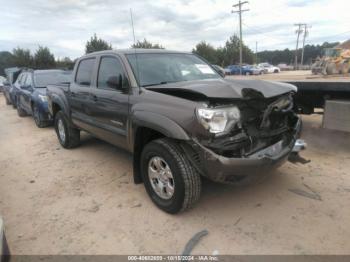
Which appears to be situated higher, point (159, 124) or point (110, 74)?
point (110, 74)

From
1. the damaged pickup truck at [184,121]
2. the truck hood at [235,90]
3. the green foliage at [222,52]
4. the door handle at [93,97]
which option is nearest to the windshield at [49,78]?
the door handle at [93,97]

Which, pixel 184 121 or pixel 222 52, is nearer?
pixel 184 121

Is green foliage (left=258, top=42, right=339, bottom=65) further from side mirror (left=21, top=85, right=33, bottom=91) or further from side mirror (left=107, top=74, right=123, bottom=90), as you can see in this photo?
side mirror (left=107, top=74, right=123, bottom=90)

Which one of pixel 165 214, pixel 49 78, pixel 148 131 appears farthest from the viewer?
pixel 49 78

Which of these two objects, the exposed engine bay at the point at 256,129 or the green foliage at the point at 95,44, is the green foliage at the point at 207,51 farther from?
the exposed engine bay at the point at 256,129

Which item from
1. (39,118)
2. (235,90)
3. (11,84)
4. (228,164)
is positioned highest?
(235,90)

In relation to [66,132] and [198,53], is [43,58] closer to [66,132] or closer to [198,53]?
[198,53]

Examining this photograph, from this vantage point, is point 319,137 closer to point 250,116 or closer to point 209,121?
point 250,116

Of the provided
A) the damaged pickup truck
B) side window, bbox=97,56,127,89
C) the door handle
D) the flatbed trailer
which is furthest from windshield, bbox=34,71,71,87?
the flatbed trailer

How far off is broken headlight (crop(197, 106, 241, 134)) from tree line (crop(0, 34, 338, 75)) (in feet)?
13.9

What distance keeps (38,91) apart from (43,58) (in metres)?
32.3

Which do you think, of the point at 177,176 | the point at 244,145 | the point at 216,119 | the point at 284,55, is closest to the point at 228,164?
the point at 244,145

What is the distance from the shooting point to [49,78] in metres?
8.65

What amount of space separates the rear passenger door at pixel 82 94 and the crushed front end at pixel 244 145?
8.06ft
